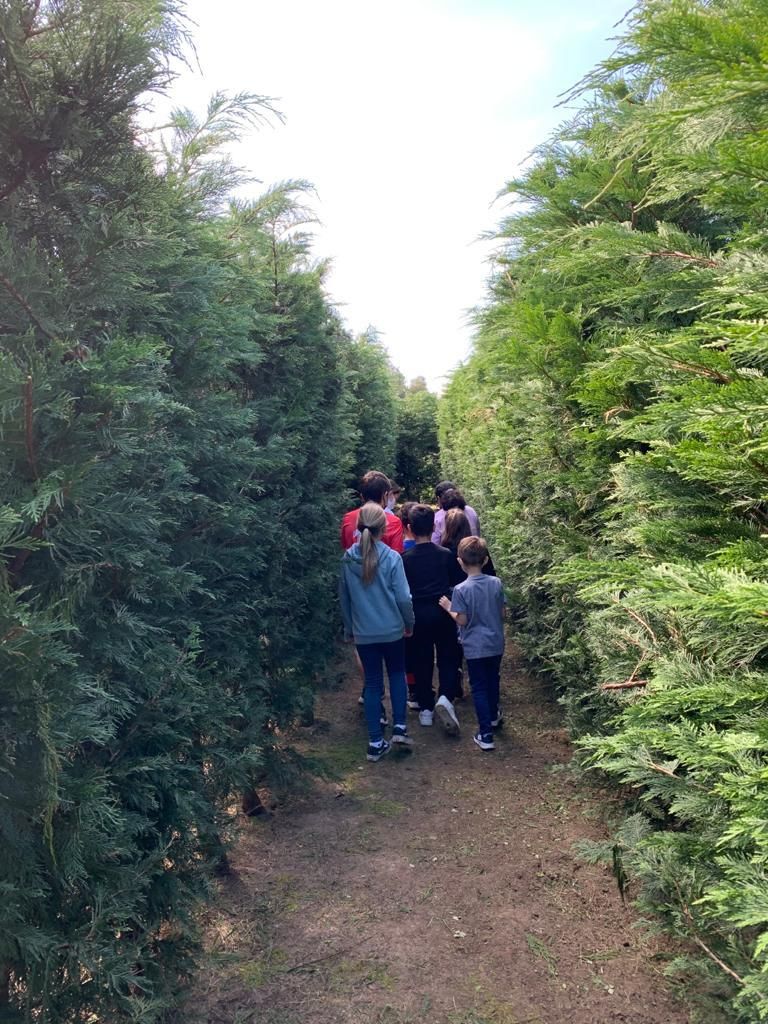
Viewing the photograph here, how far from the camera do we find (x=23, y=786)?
6.68 ft

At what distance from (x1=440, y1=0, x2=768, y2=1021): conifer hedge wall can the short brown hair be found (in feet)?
2.99

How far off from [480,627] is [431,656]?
0.91 m

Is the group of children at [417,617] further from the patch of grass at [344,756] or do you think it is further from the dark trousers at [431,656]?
the patch of grass at [344,756]

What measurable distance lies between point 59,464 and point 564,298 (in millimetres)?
Result: 3399

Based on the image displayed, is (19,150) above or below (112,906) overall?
above

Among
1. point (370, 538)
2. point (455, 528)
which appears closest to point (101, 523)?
point (370, 538)

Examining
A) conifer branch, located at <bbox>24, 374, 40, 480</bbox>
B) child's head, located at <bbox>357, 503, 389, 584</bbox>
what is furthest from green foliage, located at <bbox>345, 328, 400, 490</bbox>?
conifer branch, located at <bbox>24, 374, 40, 480</bbox>

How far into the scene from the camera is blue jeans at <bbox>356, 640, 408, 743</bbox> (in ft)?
18.4

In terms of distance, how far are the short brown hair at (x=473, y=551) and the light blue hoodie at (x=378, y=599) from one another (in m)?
0.63

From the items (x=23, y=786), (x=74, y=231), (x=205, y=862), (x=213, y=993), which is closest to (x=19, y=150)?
(x=74, y=231)

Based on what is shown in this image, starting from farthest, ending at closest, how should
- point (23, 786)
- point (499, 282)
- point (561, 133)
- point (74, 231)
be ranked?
point (499, 282) → point (561, 133) → point (74, 231) → point (23, 786)

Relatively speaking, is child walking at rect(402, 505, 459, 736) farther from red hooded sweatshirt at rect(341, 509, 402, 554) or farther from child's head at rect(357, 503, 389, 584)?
child's head at rect(357, 503, 389, 584)

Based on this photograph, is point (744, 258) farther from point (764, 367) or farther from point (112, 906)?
point (112, 906)

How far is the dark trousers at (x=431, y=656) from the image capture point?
20.7 ft
